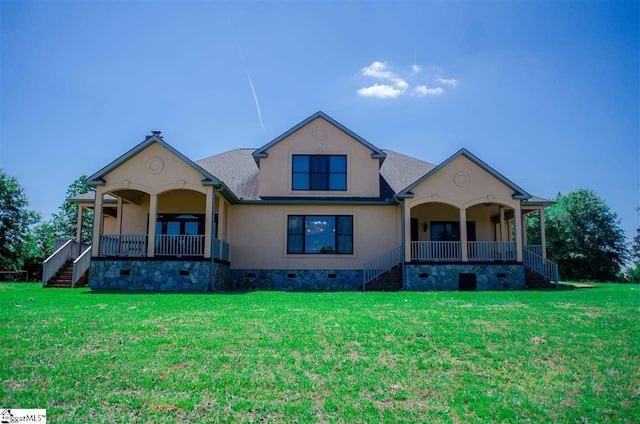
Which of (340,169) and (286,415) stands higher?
(340,169)

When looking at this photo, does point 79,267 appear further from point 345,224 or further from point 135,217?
point 345,224

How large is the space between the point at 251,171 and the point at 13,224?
2110 centimetres

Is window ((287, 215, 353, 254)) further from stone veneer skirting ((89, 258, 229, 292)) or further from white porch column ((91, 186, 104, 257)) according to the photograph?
white porch column ((91, 186, 104, 257))

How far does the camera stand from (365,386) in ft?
18.0

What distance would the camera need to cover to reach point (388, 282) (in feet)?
60.5

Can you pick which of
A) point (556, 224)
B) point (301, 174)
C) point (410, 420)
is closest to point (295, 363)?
point (410, 420)

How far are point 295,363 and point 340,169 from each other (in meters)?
14.8

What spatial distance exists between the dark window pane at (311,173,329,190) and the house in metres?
0.05

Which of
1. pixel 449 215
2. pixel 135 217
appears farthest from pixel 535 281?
pixel 135 217

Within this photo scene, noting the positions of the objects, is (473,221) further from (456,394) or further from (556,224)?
(556,224)

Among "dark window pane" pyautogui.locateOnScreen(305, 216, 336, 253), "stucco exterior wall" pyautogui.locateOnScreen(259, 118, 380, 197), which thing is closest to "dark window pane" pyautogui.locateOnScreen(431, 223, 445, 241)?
"stucco exterior wall" pyautogui.locateOnScreen(259, 118, 380, 197)

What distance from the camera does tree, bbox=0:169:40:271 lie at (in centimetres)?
3203

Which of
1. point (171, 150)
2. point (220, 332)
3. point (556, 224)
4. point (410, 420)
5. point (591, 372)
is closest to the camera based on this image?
→ point (410, 420)

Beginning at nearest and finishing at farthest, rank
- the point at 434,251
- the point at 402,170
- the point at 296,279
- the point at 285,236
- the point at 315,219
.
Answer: the point at 434,251, the point at 296,279, the point at 285,236, the point at 315,219, the point at 402,170
